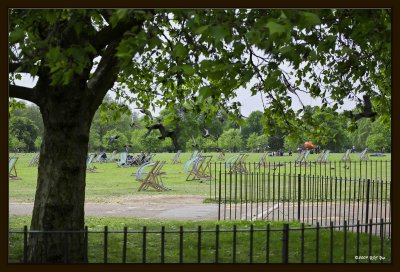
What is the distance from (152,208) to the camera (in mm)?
14281

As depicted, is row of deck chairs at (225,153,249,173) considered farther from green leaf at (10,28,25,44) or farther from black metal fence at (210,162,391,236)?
green leaf at (10,28,25,44)

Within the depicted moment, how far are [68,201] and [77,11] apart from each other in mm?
2803

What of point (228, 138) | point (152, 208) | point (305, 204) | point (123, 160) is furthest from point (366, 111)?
point (123, 160)

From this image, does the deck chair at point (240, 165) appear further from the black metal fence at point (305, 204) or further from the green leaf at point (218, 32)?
the green leaf at point (218, 32)

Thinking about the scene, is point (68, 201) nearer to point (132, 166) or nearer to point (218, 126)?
point (218, 126)

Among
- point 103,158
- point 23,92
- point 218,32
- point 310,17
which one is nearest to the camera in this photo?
point 310,17

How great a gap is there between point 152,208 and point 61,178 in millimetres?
7770

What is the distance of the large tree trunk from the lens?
6582mm

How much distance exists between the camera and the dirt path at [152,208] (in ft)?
42.8

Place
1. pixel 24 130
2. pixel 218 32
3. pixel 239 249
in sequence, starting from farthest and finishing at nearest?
1. pixel 24 130
2. pixel 239 249
3. pixel 218 32

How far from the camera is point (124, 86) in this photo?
1185 centimetres

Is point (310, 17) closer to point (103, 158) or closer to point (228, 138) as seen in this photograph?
point (228, 138)

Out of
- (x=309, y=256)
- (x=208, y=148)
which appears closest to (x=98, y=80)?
(x=309, y=256)

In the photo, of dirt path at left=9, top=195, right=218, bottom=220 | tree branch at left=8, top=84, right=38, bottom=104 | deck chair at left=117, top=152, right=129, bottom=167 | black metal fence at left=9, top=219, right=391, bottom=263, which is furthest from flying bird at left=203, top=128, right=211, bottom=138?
deck chair at left=117, top=152, right=129, bottom=167
